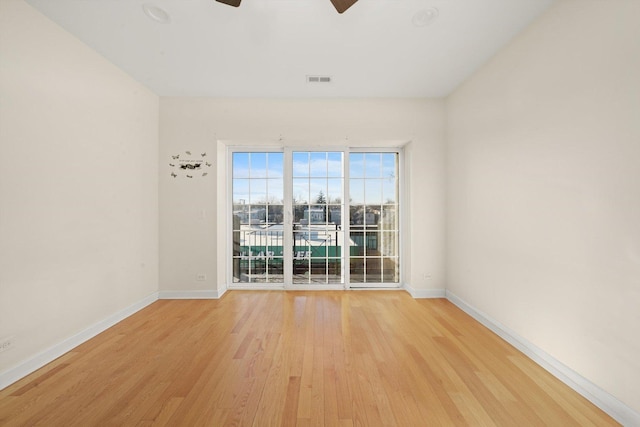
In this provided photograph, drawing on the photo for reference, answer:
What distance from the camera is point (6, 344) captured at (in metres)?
1.83

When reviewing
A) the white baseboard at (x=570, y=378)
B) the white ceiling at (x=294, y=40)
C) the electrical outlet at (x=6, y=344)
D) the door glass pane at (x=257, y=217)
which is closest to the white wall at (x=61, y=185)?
the electrical outlet at (x=6, y=344)

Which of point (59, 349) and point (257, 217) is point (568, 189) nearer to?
point (257, 217)

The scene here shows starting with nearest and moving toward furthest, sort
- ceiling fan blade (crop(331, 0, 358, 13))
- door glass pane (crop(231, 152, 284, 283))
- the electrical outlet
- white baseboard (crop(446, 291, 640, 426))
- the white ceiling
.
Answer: white baseboard (crop(446, 291, 640, 426)) < ceiling fan blade (crop(331, 0, 358, 13)) < the electrical outlet < the white ceiling < door glass pane (crop(231, 152, 284, 283))

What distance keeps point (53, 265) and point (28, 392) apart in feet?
2.98

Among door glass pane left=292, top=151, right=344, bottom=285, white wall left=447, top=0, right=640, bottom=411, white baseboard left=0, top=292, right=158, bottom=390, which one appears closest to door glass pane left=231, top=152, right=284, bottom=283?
door glass pane left=292, top=151, right=344, bottom=285

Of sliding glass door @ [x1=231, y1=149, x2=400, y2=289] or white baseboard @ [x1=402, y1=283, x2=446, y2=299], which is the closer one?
white baseboard @ [x1=402, y1=283, x2=446, y2=299]

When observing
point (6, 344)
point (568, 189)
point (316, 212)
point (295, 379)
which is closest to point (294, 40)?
point (316, 212)

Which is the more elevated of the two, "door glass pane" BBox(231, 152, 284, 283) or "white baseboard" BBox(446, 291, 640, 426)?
"door glass pane" BBox(231, 152, 284, 283)

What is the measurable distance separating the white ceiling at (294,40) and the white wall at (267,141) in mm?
357

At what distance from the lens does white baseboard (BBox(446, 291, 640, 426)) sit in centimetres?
151

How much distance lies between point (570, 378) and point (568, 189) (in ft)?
4.34

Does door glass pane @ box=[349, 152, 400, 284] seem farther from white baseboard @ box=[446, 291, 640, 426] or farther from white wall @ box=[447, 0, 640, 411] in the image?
white baseboard @ box=[446, 291, 640, 426]

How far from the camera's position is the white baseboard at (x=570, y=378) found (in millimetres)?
1509

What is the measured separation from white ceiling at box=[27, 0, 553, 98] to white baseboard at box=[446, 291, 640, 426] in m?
2.68
